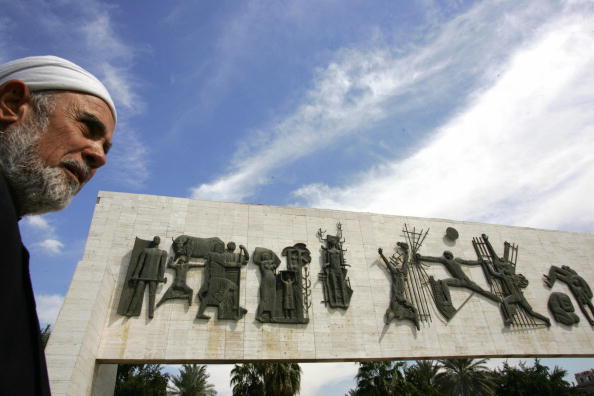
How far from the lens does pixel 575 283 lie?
14.8 metres

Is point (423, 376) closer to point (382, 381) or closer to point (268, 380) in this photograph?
point (382, 381)

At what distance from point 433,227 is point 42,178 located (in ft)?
50.2

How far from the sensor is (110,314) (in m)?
10.3

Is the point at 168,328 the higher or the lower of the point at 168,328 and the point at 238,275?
the lower

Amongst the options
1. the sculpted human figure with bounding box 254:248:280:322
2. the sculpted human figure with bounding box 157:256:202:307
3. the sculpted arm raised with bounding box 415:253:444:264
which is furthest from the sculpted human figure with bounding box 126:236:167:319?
the sculpted arm raised with bounding box 415:253:444:264

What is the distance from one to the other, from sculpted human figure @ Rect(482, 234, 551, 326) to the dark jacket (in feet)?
49.9

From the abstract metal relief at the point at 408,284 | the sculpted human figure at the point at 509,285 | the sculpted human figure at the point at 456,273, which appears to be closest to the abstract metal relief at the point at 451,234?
the sculpted human figure at the point at 456,273

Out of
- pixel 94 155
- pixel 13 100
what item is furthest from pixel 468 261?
pixel 13 100

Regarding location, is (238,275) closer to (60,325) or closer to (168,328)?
(168,328)

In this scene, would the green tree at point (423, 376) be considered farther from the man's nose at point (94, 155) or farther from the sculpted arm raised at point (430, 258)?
the man's nose at point (94, 155)

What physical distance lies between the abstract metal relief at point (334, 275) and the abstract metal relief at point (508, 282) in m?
A: 6.01

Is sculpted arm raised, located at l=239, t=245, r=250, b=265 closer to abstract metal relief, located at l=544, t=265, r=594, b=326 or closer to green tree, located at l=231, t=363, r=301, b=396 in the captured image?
green tree, located at l=231, t=363, r=301, b=396

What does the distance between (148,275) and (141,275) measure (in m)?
0.20

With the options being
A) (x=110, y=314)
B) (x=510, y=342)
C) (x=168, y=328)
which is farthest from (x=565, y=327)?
(x=110, y=314)
